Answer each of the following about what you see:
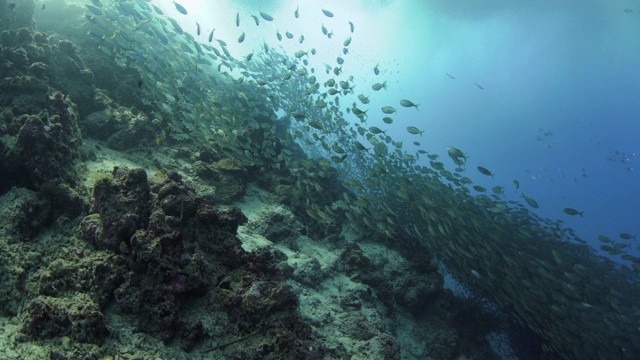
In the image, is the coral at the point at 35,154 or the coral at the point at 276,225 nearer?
the coral at the point at 35,154

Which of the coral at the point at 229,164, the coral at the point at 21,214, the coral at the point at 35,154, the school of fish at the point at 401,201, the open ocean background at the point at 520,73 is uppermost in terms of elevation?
the open ocean background at the point at 520,73

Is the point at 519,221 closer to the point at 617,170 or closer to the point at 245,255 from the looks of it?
the point at 245,255

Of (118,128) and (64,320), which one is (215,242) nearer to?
(64,320)

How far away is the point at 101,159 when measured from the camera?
7.02 meters

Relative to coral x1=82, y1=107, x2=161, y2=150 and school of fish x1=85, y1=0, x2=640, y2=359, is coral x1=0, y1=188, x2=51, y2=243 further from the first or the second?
school of fish x1=85, y1=0, x2=640, y2=359

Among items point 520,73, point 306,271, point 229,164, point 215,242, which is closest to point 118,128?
point 229,164

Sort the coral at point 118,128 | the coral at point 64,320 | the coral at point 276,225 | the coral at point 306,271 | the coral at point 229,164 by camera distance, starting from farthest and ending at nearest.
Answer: the coral at point 229,164 → the coral at point 276,225 → the coral at point 118,128 → the coral at point 306,271 → the coral at point 64,320

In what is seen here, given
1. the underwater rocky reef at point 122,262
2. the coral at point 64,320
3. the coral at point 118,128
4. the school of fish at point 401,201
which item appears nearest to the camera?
the coral at point 64,320

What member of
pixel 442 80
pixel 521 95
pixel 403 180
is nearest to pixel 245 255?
pixel 403 180

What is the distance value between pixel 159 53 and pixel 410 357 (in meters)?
15.0

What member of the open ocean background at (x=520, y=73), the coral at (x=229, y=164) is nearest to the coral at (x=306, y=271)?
the coral at (x=229, y=164)

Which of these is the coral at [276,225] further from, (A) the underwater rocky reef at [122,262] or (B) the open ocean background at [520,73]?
(B) the open ocean background at [520,73]

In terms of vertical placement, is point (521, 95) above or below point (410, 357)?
above

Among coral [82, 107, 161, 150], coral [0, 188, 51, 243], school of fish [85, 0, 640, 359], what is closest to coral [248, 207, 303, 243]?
school of fish [85, 0, 640, 359]
